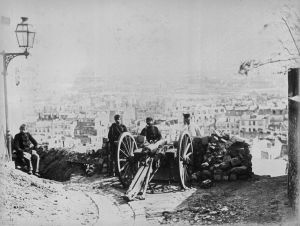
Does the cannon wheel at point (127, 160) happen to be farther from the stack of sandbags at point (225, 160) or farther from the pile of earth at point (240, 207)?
the stack of sandbags at point (225, 160)

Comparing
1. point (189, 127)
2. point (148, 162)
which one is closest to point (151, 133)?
point (148, 162)

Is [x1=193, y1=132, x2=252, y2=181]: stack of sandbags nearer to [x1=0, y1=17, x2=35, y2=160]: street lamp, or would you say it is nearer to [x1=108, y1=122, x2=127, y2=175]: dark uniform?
[x1=108, y1=122, x2=127, y2=175]: dark uniform

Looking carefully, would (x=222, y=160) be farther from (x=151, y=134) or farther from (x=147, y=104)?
(x=147, y=104)

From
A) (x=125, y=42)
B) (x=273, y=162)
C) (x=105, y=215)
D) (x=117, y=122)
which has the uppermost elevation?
(x=125, y=42)

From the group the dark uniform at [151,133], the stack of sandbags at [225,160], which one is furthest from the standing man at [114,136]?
the stack of sandbags at [225,160]

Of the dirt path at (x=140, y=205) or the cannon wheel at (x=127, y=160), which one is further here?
the cannon wheel at (x=127, y=160)

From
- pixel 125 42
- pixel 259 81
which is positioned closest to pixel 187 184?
pixel 259 81

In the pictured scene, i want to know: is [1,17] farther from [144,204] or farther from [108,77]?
[144,204]
